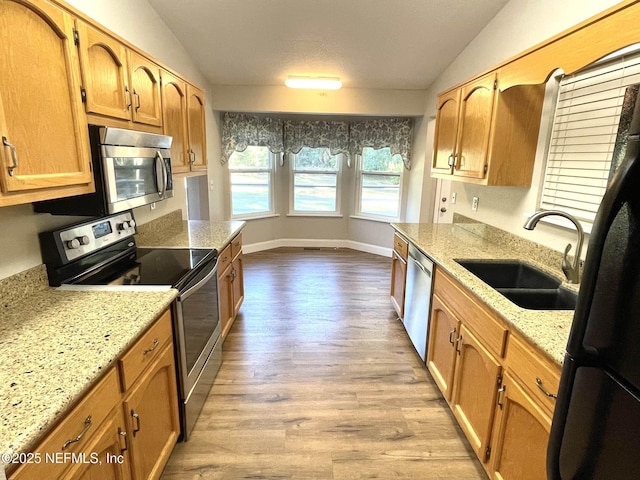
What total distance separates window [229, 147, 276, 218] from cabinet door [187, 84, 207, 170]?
2106 mm

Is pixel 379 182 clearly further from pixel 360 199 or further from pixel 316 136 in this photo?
pixel 316 136

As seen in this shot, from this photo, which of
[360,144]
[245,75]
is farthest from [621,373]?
[360,144]

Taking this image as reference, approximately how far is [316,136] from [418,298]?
11.6 ft

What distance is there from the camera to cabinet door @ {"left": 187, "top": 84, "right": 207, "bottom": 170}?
2814 mm

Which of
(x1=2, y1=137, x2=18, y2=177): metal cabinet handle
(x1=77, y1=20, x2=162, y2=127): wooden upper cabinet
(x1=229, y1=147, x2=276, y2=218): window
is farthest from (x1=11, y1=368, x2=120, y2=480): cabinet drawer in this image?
(x1=229, y1=147, x2=276, y2=218): window

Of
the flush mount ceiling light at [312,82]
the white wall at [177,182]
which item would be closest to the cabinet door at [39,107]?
the white wall at [177,182]

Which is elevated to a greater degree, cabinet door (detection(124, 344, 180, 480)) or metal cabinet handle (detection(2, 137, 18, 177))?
metal cabinet handle (detection(2, 137, 18, 177))

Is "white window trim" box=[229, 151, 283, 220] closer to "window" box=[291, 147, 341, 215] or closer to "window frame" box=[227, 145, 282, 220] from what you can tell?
"window frame" box=[227, 145, 282, 220]

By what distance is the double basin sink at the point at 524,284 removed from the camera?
1.78 metres

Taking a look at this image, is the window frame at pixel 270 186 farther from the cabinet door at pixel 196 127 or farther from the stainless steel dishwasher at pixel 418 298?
the stainless steel dishwasher at pixel 418 298

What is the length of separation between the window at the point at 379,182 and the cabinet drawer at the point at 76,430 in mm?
4778

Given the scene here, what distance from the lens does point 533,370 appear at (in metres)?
1.26

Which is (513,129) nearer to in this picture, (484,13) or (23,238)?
(484,13)

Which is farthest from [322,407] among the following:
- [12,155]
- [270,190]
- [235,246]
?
[270,190]
